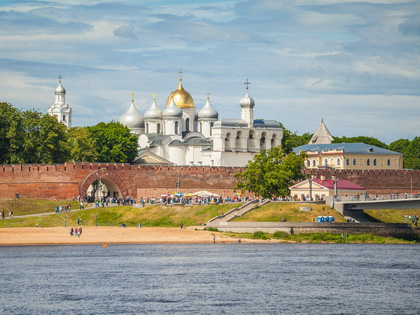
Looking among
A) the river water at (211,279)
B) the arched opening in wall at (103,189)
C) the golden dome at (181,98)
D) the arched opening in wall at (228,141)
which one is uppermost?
the golden dome at (181,98)

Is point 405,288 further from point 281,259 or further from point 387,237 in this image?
point 387,237

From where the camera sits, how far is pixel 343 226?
8675cm

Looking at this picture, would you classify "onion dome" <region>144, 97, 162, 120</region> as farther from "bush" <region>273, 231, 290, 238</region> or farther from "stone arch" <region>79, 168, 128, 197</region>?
"bush" <region>273, 231, 290, 238</region>

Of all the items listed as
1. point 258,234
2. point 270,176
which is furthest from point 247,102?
point 258,234

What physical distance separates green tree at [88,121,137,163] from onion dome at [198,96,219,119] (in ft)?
61.5

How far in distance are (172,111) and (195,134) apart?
4700 mm

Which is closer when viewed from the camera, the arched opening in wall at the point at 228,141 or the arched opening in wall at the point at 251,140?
the arched opening in wall at the point at 228,141

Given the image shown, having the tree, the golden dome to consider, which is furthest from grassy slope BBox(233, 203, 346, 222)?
the golden dome

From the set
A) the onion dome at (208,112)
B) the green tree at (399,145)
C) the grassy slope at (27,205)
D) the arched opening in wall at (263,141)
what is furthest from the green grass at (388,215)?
the green tree at (399,145)

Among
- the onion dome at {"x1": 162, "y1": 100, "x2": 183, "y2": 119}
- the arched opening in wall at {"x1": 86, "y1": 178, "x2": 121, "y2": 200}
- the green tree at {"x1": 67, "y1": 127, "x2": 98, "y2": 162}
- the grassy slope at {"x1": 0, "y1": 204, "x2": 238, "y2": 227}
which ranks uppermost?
the onion dome at {"x1": 162, "y1": 100, "x2": 183, "y2": 119}

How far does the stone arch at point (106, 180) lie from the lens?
111 metres

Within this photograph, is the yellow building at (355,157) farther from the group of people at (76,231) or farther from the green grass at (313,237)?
the group of people at (76,231)

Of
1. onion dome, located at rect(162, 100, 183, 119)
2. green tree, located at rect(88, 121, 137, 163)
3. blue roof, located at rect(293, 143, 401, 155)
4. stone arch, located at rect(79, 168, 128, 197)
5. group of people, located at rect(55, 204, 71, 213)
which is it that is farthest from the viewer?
blue roof, located at rect(293, 143, 401, 155)

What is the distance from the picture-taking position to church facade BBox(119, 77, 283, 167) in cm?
13075
